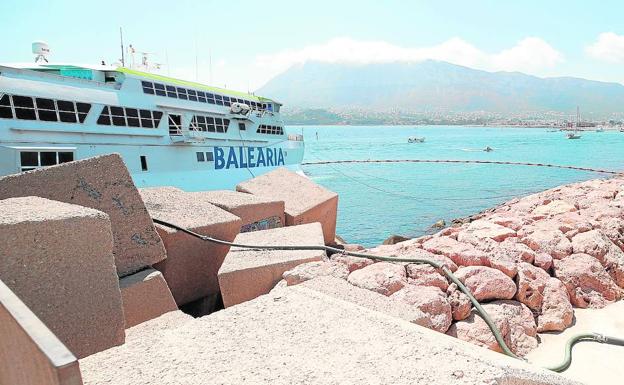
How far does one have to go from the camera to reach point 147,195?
16.2 feet

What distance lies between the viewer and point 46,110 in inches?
616

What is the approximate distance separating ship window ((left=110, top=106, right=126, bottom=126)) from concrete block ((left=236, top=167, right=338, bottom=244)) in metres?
12.6

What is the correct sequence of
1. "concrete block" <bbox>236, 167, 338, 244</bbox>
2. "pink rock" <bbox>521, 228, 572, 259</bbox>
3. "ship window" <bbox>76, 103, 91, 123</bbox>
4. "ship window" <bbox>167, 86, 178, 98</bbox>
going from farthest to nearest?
"ship window" <bbox>167, 86, 178, 98</bbox>, "ship window" <bbox>76, 103, 91, 123</bbox>, "concrete block" <bbox>236, 167, 338, 244</bbox>, "pink rock" <bbox>521, 228, 572, 259</bbox>

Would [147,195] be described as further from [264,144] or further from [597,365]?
[264,144]

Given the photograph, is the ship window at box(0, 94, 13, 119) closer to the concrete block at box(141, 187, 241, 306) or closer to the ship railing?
the concrete block at box(141, 187, 241, 306)

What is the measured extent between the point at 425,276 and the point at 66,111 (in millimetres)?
16069

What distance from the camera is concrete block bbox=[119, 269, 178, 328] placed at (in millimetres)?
3392

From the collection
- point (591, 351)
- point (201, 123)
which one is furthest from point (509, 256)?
point (201, 123)

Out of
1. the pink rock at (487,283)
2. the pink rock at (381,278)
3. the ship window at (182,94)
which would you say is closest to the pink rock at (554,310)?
the pink rock at (487,283)

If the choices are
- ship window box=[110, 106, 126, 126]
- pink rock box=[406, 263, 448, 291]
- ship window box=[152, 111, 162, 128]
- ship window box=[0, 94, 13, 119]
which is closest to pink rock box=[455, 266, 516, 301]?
pink rock box=[406, 263, 448, 291]

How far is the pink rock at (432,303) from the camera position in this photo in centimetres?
337

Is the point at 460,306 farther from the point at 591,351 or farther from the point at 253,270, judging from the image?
the point at 253,270

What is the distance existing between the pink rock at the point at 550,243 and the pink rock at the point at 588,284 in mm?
310

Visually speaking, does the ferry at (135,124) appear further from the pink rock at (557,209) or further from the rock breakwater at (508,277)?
the pink rock at (557,209)
